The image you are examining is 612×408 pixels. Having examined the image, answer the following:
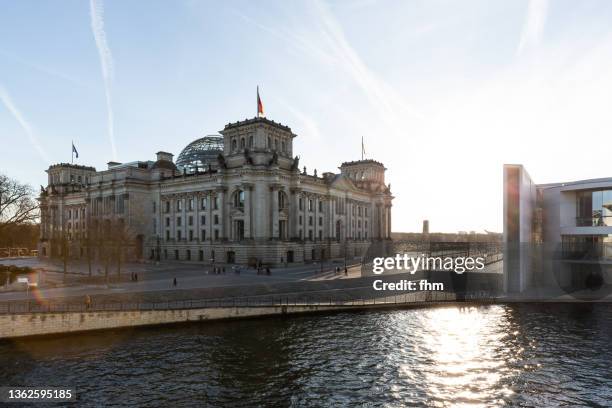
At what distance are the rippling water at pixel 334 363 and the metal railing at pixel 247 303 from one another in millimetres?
2337

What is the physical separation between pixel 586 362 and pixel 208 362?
25216 millimetres

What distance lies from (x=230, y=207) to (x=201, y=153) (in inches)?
1281

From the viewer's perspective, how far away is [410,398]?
21062 millimetres

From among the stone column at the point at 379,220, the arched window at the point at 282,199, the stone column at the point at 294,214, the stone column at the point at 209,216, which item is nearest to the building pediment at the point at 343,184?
the stone column at the point at 379,220

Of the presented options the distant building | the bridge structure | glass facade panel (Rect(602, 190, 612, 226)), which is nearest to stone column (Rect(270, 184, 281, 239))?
the distant building

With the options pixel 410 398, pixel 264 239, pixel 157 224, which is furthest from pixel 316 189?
pixel 410 398

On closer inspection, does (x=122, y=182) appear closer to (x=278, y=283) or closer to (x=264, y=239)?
(x=264, y=239)

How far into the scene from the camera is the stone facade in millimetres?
76062

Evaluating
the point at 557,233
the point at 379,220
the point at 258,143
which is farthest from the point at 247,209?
the point at 379,220

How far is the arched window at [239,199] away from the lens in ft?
261

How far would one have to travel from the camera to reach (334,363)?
2612 cm

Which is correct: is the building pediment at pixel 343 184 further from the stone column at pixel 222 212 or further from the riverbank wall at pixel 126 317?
the riverbank wall at pixel 126 317

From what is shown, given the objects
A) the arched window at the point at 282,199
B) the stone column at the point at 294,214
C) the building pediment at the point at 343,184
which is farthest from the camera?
the building pediment at the point at 343,184

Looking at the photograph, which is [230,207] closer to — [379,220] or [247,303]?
[247,303]
